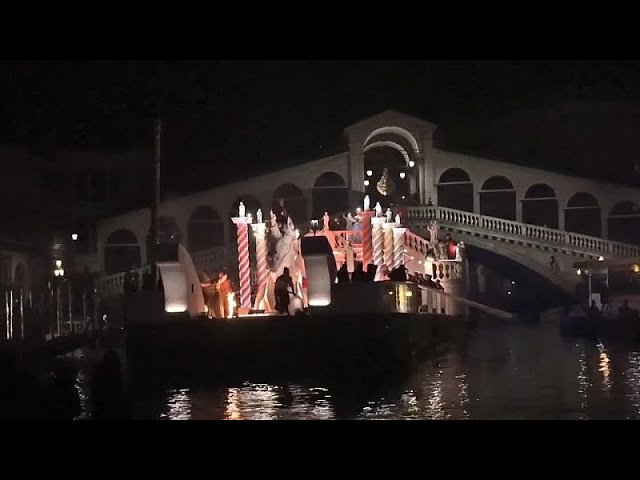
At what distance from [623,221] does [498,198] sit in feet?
7.30

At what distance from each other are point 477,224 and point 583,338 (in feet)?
10.5

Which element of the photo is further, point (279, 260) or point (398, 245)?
point (398, 245)

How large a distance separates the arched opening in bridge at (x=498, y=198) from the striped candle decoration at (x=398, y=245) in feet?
15.6

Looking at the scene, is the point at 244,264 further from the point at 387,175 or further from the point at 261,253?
the point at 387,175

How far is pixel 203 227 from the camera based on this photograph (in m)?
14.6

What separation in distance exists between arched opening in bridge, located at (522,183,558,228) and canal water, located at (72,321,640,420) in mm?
5012

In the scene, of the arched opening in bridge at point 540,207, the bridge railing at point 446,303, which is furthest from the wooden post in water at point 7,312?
the arched opening in bridge at point 540,207

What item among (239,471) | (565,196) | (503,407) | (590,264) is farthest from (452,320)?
(239,471)

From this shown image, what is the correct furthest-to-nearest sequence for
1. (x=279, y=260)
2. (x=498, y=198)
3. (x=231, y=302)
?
(x=498, y=198) → (x=231, y=302) → (x=279, y=260)

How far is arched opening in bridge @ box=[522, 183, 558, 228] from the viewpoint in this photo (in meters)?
18.1

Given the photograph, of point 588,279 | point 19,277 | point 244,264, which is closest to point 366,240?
point 244,264

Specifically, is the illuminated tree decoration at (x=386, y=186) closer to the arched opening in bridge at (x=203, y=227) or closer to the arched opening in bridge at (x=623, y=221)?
the arched opening in bridge at (x=623, y=221)

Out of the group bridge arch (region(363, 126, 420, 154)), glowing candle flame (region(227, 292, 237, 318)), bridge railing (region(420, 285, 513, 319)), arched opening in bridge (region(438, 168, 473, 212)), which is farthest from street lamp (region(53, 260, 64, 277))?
arched opening in bridge (region(438, 168, 473, 212))

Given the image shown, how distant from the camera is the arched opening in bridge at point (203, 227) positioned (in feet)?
46.9
